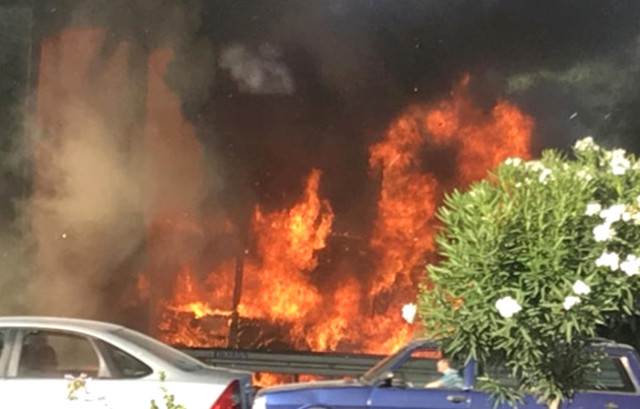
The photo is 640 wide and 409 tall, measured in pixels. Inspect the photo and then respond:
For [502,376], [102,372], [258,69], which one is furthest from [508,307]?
[258,69]

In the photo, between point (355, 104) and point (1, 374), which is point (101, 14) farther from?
point (1, 374)

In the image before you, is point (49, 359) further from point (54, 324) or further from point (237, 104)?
point (237, 104)

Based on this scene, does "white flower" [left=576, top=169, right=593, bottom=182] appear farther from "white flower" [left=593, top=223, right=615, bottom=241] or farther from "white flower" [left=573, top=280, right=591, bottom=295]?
"white flower" [left=573, top=280, right=591, bottom=295]

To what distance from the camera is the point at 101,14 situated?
15852mm

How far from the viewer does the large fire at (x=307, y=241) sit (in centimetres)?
1555

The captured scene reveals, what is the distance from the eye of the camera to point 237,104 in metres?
16.6

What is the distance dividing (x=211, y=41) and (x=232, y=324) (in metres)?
4.56

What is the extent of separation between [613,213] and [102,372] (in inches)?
182

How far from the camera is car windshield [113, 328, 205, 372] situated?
828cm

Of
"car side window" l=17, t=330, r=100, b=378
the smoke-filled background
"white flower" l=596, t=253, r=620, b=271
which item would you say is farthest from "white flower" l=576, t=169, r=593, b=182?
the smoke-filled background

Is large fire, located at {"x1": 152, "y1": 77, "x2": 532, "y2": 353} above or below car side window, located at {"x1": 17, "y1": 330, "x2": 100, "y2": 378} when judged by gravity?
above

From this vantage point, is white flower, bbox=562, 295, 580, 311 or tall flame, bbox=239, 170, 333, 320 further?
tall flame, bbox=239, 170, 333, 320

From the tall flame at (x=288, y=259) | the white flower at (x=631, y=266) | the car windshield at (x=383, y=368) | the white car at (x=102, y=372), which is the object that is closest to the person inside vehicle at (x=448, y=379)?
the car windshield at (x=383, y=368)

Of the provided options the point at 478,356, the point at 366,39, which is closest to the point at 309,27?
the point at 366,39
